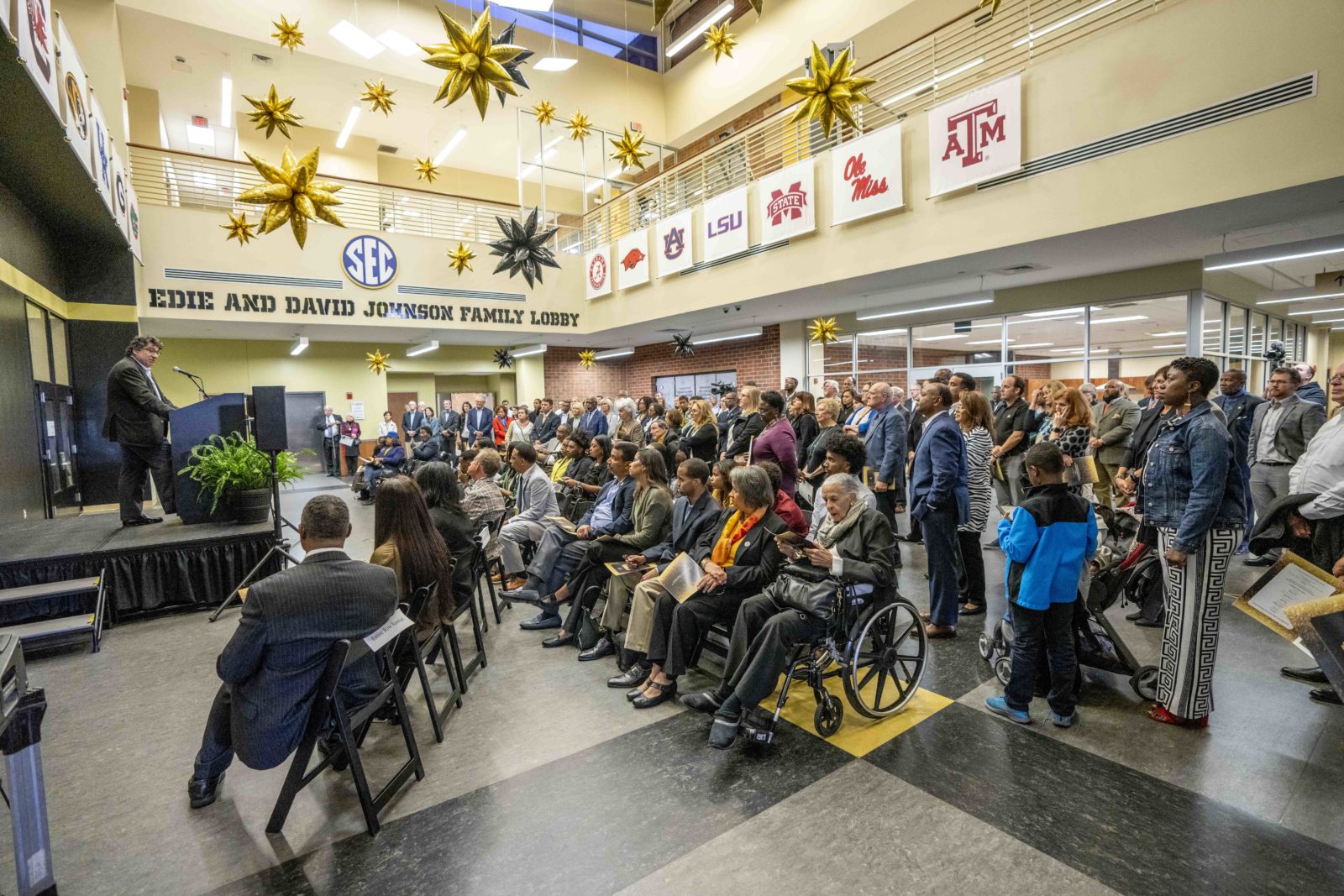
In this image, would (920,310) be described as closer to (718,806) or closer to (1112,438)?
(1112,438)

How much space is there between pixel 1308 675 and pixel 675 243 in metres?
9.29

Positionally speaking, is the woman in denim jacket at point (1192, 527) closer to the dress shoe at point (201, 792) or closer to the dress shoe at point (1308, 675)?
the dress shoe at point (1308, 675)

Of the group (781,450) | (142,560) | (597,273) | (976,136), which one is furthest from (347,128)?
(781,450)

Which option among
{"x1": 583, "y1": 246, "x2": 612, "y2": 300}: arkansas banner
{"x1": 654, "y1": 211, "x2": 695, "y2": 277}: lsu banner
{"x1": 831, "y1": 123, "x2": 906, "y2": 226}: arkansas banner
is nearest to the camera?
{"x1": 831, "y1": 123, "x2": 906, "y2": 226}: arkansas banner

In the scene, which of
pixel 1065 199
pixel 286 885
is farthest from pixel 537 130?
pixel 286 885

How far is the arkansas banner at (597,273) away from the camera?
482 inches

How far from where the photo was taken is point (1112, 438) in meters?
5.50

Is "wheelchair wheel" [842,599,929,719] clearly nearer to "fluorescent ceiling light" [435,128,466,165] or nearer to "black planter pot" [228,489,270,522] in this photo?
"black planter pot" [228,489,270,522]

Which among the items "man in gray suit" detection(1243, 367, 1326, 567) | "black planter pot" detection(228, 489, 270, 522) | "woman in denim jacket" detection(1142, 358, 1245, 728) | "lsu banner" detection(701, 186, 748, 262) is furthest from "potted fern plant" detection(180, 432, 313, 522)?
"man in gray suit" detection(1243, 367, 1326, 567)

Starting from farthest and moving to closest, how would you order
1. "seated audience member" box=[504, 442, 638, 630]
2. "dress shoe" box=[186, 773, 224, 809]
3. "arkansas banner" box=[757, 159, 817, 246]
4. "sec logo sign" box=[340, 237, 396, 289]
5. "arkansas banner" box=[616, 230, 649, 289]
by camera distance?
"arkansas banner" box=[616, 230, 649, 289] < "sec logo sign" box=[340, 237, 396, 289] < "arkansas banner" box=[757, 159, 817, 246] < "seated audience member" box=[504, 442, 638, 630] < "dress shoe" box=[186, 773, 224, 809]

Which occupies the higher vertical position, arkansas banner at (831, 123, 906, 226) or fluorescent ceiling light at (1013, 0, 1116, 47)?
fluorescent ceiling light at (1013, 0, 1116, 47)

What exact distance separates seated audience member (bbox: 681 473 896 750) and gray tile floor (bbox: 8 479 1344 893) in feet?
0.60

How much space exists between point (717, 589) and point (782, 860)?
1242mm

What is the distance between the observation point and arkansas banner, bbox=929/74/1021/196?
605 cm
